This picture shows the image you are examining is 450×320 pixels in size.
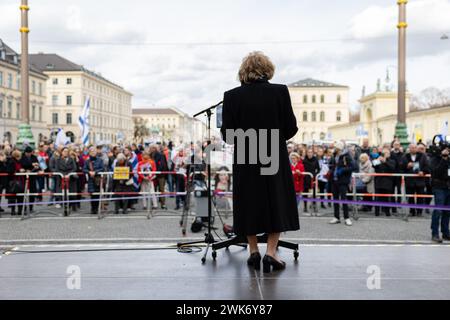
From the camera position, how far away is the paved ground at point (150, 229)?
29.7 ft

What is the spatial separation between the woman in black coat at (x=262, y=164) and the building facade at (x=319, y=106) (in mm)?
121154

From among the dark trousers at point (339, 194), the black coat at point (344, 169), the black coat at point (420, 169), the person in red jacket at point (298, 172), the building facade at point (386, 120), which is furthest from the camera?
the building facade at point (386, 120)

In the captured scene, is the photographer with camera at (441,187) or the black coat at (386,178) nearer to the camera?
the photographer with camera at (441,187)

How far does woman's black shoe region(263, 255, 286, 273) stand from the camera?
5016mm

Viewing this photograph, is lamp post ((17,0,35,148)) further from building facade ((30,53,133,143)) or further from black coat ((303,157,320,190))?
building facade ((30,53,133,143))

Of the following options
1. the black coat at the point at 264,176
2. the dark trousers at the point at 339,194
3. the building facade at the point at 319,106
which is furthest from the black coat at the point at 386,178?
the building facade at the point at 319,106

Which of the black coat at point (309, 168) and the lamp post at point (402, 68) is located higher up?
the lamp post at point (402, 68)

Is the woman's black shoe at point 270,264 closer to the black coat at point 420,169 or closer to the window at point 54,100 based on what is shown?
the black coat at point 420,169

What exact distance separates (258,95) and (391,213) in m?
9.77

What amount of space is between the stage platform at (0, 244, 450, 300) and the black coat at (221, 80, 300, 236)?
1.76 feet

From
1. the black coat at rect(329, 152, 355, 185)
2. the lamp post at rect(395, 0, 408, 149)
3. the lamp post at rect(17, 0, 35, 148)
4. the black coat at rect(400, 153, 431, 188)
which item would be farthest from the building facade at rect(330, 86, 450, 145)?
the black coat at rect(329, 152, 355, 185)

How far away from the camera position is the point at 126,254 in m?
6.04
